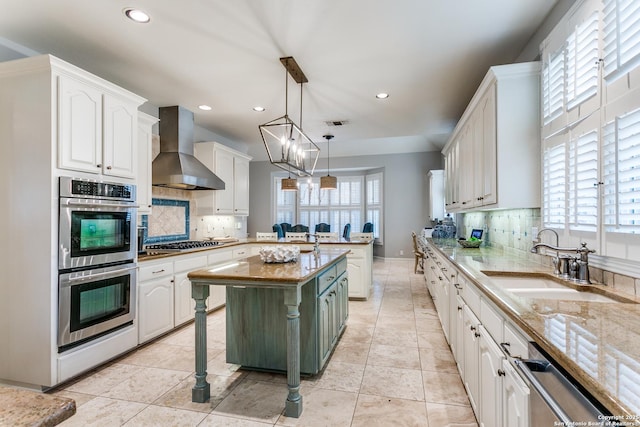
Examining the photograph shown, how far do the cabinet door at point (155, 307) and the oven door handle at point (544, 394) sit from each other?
3175 mm

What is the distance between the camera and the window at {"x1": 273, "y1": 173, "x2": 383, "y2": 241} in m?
9.09

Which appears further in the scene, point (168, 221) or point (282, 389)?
point (168, 221)

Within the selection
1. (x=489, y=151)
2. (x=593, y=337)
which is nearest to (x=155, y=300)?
(x=593, y=337)

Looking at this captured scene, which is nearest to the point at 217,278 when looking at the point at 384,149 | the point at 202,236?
the point at 202,236

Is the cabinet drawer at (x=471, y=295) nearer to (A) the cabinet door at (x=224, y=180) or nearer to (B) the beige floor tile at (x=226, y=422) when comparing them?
(B) the beige floor tile at (x=226, y=422)

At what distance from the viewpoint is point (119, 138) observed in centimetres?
278

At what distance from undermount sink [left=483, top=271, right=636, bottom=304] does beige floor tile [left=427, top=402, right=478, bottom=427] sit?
2.84 feet

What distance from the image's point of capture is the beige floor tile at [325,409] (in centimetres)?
194

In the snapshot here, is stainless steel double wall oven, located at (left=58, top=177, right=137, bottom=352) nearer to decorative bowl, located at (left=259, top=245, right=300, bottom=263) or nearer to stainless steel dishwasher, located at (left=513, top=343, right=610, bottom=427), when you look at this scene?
decorative bowl, located at (left=259, top=245, right=300, bottom=263)

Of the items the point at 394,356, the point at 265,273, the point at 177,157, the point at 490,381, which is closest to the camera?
the point at 490,381

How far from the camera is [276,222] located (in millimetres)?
9789

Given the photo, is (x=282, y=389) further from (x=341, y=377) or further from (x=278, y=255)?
(x=278, y=255)

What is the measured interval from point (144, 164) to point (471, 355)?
12.2 feet

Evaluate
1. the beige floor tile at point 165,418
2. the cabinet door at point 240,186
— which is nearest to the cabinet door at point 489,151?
the beige floor tile at point 165,418
